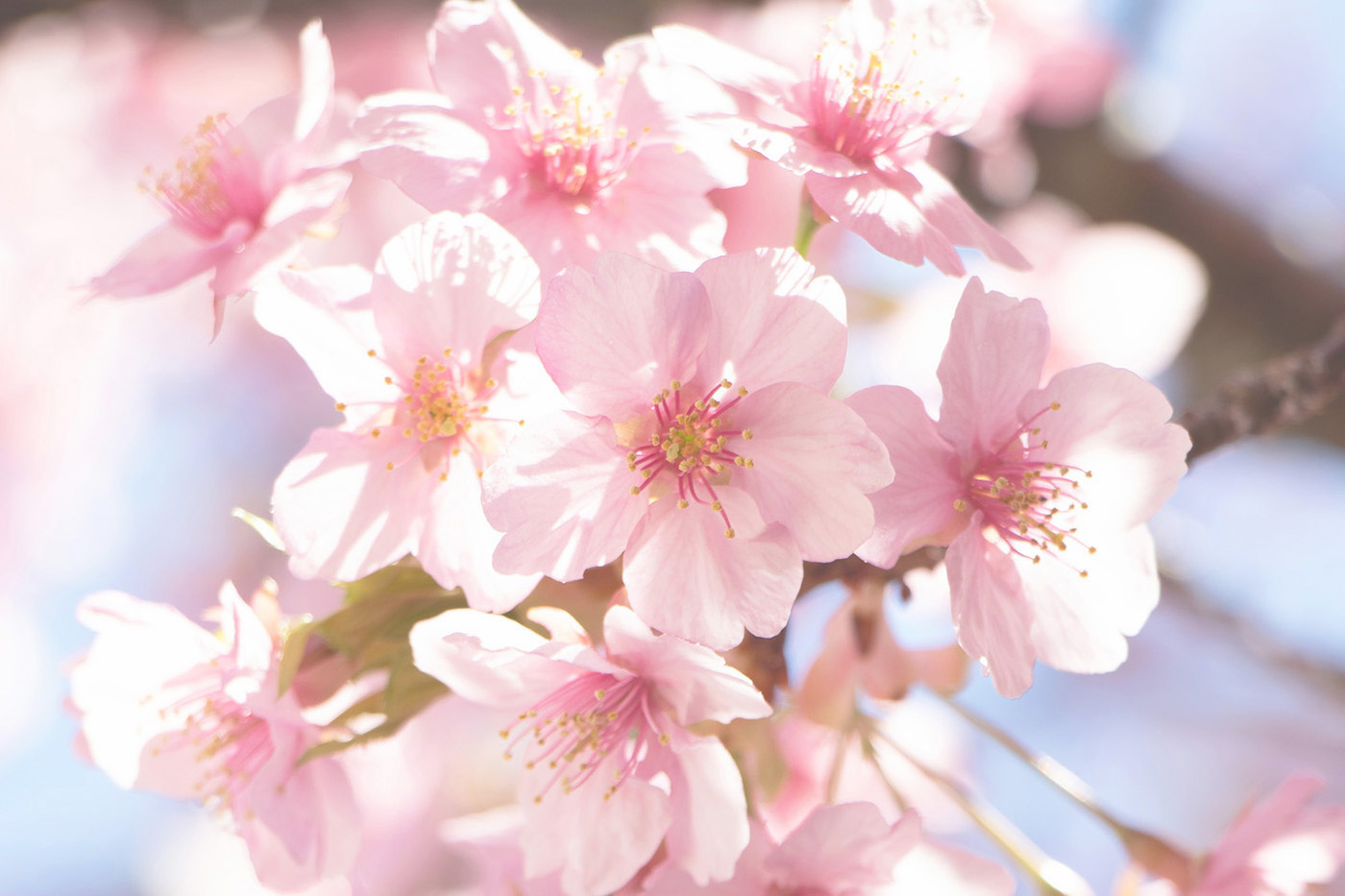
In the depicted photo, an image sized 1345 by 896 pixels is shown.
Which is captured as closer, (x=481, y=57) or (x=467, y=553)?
(x=467, y=553)

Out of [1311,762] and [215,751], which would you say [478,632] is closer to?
[215,751]

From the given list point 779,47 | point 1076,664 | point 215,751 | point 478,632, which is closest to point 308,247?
point 779,47

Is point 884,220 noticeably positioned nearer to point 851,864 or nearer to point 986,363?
point 986,363

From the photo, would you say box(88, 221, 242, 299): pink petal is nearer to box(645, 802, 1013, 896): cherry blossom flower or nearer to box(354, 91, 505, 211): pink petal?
box(354, 91, 505, 211): pink petal

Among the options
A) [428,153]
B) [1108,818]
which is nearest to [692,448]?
[428,153]

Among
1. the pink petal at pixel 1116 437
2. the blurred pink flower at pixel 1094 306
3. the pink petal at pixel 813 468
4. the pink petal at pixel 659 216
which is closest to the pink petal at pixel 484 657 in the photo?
the pink petal at pixel 813 468

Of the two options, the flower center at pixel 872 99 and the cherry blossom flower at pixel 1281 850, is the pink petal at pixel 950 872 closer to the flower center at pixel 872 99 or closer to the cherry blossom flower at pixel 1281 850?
the cherry blossom flower at pixel 1281 850

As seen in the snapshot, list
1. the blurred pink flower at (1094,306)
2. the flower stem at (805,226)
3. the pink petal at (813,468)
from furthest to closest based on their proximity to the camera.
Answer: the blurred pink flower at (1094,306), the flower stem at (805,226), the pink petal at (813,468)
